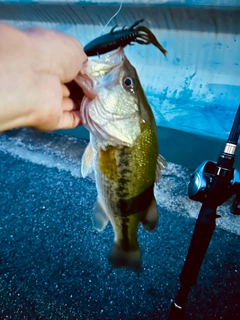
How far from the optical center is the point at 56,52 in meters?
1.03

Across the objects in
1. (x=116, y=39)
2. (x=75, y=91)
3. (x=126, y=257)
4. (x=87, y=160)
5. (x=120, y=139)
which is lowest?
(x=126, y=257)

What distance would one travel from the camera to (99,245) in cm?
221

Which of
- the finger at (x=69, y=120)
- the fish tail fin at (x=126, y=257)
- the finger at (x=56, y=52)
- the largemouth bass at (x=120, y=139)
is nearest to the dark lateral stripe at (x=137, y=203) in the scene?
the largemouth bass at (x=120, y=139)

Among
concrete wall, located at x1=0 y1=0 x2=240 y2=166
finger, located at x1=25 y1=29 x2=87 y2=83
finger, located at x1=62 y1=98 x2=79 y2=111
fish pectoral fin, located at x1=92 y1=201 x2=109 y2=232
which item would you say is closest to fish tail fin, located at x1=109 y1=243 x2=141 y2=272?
fish pectoral fin, located at x1=92 y1=201 x2=109 y2=232

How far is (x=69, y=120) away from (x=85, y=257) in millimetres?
1155

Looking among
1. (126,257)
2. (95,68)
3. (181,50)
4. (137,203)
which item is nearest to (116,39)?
(95,68)

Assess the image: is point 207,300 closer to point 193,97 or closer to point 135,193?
point 135,193

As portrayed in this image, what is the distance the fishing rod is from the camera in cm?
126

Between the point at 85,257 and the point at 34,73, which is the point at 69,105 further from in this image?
the point at 85,257

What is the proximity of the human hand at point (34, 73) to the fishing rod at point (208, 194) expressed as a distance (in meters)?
0.61

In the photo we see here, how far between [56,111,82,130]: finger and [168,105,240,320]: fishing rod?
0.54 metres

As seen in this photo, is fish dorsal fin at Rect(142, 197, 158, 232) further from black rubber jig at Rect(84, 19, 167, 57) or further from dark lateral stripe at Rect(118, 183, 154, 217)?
black rubber jig at Rect(84, 19, 167, 57)

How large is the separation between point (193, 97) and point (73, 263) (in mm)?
1434

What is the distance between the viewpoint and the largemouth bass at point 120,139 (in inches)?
45.9
